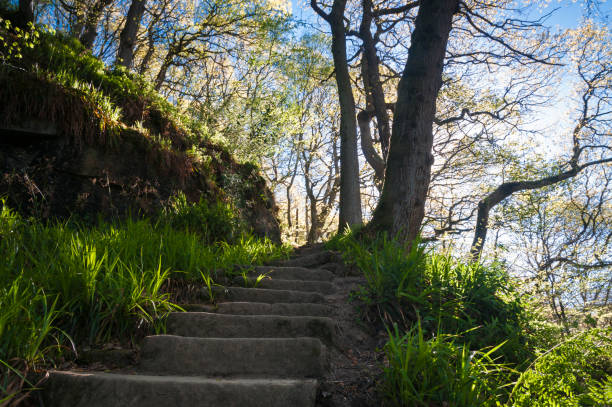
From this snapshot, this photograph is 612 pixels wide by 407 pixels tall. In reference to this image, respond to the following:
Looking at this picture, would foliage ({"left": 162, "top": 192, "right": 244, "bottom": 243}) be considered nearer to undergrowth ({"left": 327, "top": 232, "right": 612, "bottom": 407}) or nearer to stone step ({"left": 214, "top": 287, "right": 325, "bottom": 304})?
stone step ({"left": 214, "top": 287, "right": 325, "bottom": 304})

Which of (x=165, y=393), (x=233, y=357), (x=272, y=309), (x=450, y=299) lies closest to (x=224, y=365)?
(x=233, y=357)

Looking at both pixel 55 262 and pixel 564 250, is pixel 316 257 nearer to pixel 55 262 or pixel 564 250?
pixel 55 262

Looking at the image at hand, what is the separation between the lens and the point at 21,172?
13.0 feet

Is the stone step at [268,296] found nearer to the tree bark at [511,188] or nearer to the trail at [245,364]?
the trail at [245,364]

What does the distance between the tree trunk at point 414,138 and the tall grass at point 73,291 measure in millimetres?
2961

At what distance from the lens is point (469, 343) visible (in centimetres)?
206

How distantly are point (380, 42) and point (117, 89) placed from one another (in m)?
7.87

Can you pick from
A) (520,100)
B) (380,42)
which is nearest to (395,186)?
(380,42)

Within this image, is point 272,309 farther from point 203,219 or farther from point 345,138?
point 345,138

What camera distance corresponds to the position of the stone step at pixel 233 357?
2.02 metres

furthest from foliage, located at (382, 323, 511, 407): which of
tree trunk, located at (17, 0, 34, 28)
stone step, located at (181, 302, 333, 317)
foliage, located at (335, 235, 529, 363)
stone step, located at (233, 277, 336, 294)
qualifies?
tree trunk, located at (17, 0, 34, 28)

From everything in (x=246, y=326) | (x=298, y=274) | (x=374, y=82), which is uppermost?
(x=374, y=82)

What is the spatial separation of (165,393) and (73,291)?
1.18 meters

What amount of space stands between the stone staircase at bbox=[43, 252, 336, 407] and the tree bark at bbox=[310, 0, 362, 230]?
467cm
